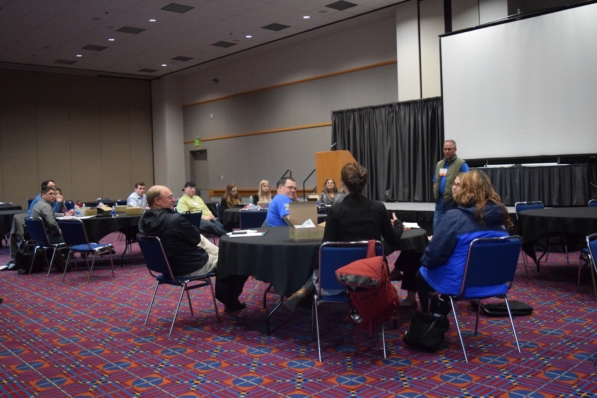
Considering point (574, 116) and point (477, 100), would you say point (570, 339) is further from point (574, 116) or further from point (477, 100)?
point (477, 100)

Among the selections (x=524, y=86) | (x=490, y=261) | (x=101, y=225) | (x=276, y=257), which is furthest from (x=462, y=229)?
(x=524, y=86)

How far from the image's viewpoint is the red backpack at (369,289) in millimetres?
3102

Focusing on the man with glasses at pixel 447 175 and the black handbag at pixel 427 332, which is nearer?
the black handbag at pixel 427 332

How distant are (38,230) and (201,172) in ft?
34.2

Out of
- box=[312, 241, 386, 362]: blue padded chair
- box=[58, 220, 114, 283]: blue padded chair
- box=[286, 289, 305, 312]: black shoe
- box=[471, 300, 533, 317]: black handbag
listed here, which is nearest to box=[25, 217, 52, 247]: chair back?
box=[58, 220, 114, 283]: blue padded chair

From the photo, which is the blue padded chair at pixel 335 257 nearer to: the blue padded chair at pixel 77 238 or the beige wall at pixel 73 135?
the blue padded chair at pixel 77 238

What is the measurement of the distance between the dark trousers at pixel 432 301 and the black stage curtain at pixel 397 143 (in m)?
6.64

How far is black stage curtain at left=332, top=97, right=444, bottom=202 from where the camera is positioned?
10.4m

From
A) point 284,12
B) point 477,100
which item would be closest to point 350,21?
point 284,12

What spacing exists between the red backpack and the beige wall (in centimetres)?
1518

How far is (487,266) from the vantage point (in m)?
3.29

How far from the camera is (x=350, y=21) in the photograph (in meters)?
11.6

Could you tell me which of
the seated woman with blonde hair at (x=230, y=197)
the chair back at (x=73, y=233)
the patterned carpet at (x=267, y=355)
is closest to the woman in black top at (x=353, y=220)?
the patterned carpet at (x=267, y=355)

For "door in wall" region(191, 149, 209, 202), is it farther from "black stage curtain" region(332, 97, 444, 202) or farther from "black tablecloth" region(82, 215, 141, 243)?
"black tablecloth" region(82, 215, 141, 243)
